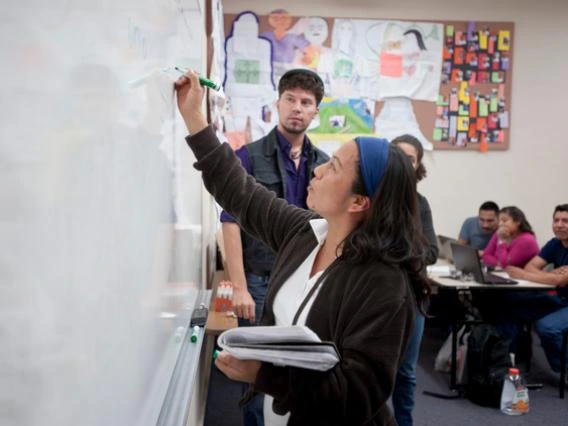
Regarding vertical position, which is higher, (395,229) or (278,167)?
(278,167)

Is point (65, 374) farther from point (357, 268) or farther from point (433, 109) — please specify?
point (433, 109)

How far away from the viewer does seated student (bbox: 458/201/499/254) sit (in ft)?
15.3

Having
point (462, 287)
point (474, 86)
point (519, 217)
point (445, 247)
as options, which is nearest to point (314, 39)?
point (474, 86)

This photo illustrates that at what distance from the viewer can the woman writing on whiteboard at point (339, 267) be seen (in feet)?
3.27

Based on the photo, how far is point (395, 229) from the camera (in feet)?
3.72

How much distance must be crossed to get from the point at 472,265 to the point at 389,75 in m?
1.93

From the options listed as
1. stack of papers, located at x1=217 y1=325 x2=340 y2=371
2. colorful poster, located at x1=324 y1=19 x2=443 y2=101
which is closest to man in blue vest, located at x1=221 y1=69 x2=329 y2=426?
stack of papers, located at x1=217 y1=325 x2=340 y2=371

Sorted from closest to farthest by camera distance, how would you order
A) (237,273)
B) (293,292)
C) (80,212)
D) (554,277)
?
(80,212) < (293,292) < (237,273) < (554,277)

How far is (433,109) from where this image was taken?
481cm

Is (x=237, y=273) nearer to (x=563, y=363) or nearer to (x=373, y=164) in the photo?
(x=373, y=164)

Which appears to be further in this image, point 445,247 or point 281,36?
point 445,247

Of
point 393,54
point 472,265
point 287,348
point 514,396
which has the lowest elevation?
point 514,396

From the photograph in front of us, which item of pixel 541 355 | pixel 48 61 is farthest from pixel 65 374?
pixel 541 355

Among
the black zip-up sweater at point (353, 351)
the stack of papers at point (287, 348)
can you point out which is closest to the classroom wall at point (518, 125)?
the black zip-up sweater at point (353, 351)
